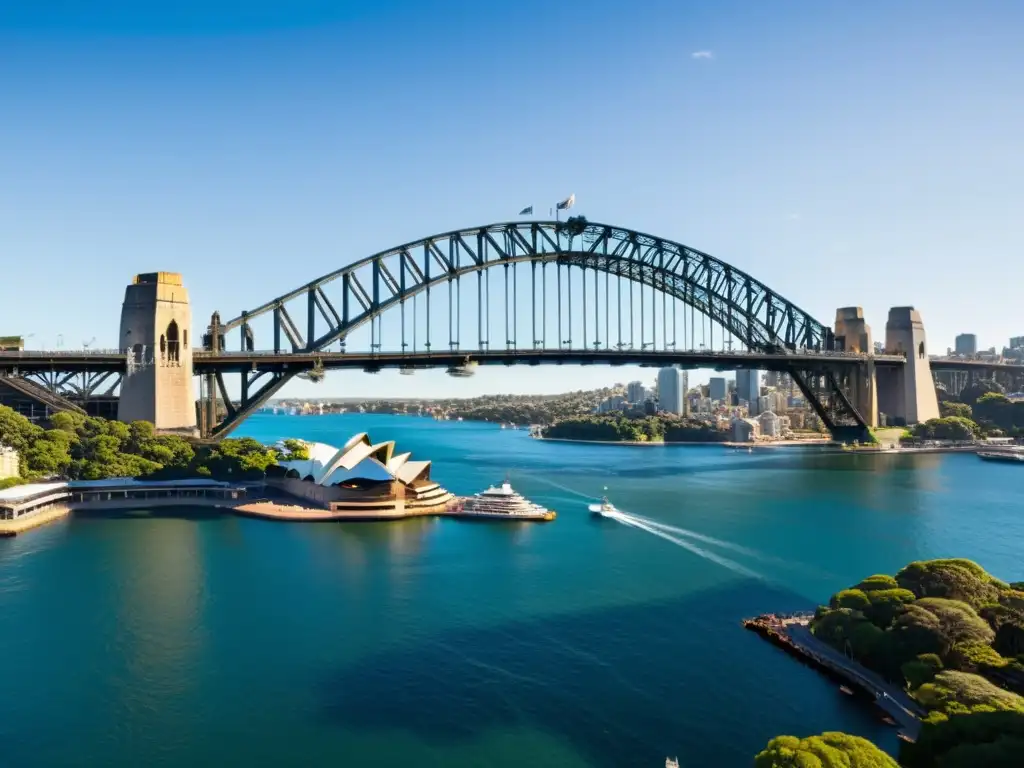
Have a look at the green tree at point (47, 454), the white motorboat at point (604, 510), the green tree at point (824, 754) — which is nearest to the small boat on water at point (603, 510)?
the white motorboat at point (604, 510)

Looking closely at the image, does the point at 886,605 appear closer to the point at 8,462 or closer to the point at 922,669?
the point at 922,669

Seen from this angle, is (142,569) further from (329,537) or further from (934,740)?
(934,740)

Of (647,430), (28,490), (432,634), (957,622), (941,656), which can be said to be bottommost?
(432,634)

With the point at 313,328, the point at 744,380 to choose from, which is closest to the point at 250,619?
the point at 313,328

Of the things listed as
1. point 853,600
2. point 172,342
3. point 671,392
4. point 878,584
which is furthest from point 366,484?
point 671,392

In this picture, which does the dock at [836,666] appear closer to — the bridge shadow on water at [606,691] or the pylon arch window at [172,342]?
the bridge shadow on water at [606,691]

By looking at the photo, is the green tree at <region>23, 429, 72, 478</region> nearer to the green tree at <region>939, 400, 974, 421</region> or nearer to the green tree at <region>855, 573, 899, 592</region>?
the green tree at <region>855, 573, 899, 592</region>
